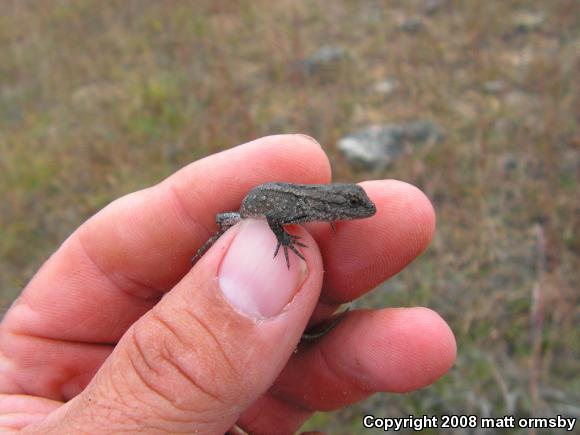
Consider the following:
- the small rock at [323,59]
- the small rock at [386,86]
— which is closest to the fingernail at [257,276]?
the small rock at [386,86]

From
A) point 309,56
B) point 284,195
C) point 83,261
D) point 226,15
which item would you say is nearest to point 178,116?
point 309,56

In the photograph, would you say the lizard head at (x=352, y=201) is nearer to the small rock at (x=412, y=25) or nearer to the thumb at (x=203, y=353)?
the thumb at (x=203, y=353)

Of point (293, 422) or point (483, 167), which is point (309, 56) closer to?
point (483, 167)

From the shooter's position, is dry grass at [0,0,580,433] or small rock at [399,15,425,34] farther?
small rock at [399,15,425,34]

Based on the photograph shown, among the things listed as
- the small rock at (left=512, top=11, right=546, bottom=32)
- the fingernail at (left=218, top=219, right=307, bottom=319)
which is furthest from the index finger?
the small rock at (left=512, top=11, right=546, bottom=32)

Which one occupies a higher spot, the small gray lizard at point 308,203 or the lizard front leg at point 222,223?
the small gray lizard at point 308,203

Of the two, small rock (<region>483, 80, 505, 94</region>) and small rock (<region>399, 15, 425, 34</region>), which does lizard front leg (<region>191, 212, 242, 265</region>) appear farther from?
small rock (<region>399, 15, 425, 34</region>)
